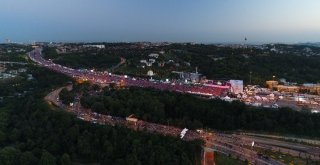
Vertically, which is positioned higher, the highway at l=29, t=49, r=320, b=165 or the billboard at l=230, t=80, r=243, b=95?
the billboard at l=230, t=80, r=243, b=95

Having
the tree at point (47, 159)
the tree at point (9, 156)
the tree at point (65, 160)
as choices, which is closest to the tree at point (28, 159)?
the tree at point (9, 156)

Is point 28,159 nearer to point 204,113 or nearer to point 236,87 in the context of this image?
point 204,113

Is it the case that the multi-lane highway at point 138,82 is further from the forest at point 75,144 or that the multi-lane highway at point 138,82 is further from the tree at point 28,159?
the tree at point 28,159

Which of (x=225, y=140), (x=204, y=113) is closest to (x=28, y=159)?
(x=225, y=140)

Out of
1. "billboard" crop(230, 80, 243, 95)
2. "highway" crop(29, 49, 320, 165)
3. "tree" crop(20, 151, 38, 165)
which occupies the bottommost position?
"tree" crop(20, 151, 38, 165)

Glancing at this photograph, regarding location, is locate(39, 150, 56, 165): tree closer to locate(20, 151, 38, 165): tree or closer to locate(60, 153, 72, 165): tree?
locate(60, 153, 72, 165): tree

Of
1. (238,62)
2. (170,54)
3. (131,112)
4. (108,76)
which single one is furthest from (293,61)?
(131,112)

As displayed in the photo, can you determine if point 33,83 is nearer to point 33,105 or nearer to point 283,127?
point 33,105

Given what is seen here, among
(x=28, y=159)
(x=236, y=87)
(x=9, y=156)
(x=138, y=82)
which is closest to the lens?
(x=28, y=159)

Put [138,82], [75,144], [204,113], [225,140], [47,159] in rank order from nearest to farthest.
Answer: [47,159] → [75,144] → [225,140] → [204,113] → [138,82]

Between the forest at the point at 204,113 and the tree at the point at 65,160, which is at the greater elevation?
the forest at the point at 204,113

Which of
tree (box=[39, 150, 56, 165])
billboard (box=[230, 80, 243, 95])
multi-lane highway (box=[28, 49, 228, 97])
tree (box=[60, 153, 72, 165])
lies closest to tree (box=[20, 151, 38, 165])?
tree (box=[39, 150, 56, 165])
